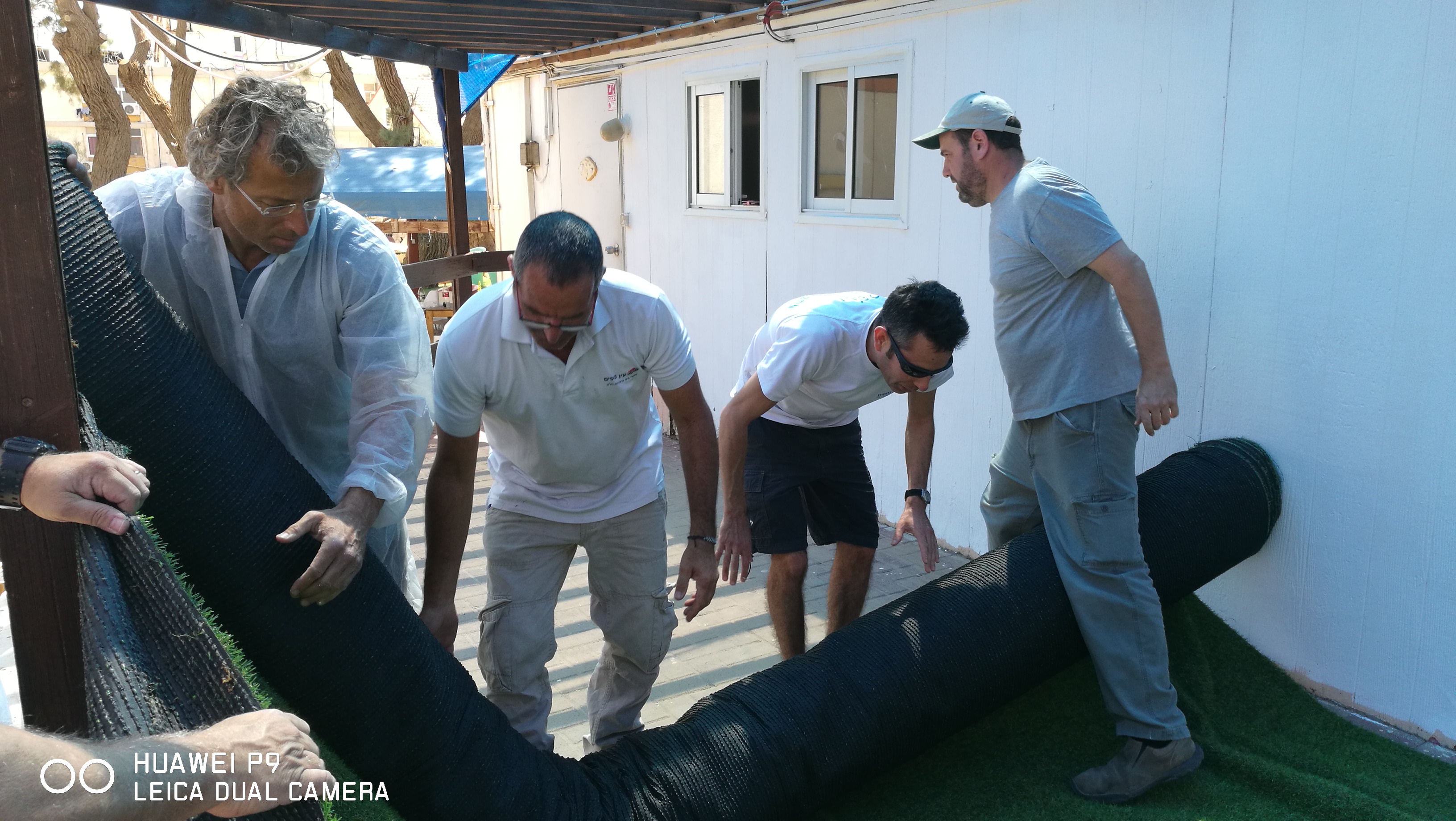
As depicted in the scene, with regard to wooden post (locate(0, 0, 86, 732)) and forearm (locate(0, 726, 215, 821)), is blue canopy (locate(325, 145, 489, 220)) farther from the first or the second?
forearm (locate(0, 726, 215, 821))

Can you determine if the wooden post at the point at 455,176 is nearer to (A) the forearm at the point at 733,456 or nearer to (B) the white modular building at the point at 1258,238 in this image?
(B) the white modular building at the point at 1258,238

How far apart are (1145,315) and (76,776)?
2928 millimetres

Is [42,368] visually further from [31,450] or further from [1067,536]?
[1067,536]

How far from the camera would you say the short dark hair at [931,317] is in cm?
328

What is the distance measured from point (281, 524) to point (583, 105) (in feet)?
26.4

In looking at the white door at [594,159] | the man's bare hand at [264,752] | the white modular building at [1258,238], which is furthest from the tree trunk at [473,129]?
the man's bare hand at [264,752]

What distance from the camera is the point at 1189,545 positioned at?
352 centimetres

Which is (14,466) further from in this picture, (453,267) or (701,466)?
(453,267)

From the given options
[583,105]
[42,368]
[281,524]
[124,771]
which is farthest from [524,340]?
[583,105]

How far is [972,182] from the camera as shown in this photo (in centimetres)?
360

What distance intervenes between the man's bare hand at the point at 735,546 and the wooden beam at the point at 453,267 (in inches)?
153

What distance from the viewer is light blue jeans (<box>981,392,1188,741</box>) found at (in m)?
3.13

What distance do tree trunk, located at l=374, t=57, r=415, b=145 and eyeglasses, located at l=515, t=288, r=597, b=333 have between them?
10439 mm

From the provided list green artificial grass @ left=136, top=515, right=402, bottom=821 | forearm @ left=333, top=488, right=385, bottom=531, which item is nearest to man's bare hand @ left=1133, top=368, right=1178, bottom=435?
forearm @ left=333, top=488, right=385, bottom=531
